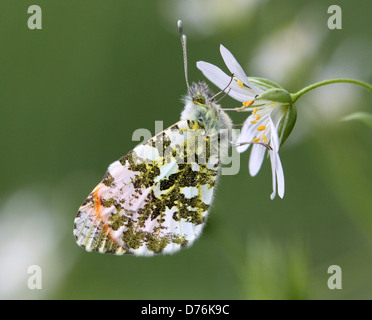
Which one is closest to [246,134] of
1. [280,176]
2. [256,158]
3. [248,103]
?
[256,158]

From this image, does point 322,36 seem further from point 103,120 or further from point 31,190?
point 31,190

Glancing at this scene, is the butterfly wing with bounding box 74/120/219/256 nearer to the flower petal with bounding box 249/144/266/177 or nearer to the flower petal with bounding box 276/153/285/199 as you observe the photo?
the flower petal with bounding box 249/144/266/177

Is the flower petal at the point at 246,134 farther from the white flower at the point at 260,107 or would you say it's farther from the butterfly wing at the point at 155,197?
the butterfly wing at the point at 155,197

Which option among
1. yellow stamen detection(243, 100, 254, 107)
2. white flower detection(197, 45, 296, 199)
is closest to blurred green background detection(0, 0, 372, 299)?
white flower detection(197, 45, 296, 199)

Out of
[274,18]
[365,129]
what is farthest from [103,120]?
[365,129]

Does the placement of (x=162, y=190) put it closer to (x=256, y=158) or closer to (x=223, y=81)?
(x=256, y=158)

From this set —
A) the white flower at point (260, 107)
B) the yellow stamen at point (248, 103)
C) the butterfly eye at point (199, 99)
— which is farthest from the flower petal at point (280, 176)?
the butterfly eye at point (199, 99)
